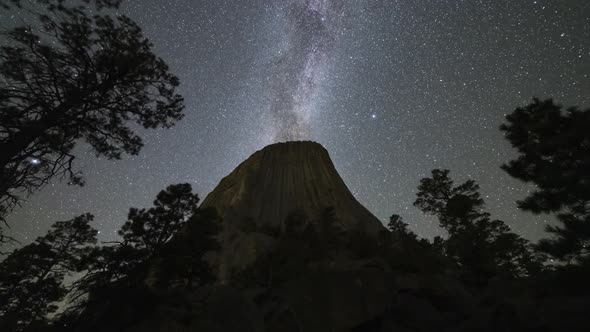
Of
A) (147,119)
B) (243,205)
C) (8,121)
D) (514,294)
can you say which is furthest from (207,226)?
(243,205)

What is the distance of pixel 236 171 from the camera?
4919 cm

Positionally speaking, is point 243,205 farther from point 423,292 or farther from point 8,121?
point 8,121

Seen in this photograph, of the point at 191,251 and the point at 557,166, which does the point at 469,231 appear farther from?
the point at 191,251

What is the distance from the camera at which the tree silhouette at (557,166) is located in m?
10.7

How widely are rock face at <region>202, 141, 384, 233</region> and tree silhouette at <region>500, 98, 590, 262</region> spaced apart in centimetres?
2254

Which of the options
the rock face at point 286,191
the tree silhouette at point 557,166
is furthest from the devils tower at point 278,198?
the tree silhouette at point 557,166

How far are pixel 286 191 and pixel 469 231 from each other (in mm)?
24889

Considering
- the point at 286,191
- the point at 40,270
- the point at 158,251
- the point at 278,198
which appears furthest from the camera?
the point at 286,191

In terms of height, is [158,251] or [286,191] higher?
[286,191]

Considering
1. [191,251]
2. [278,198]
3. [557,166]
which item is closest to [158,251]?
[191,251]

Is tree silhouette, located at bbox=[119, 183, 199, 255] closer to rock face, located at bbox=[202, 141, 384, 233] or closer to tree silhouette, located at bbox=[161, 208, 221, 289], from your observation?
tree silhouette, located at bbox=[161, 208, 221, 289]

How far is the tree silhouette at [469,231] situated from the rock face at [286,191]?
10051mm

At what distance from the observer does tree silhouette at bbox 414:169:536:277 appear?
22797 millimetres

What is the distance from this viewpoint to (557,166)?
1181 cm
